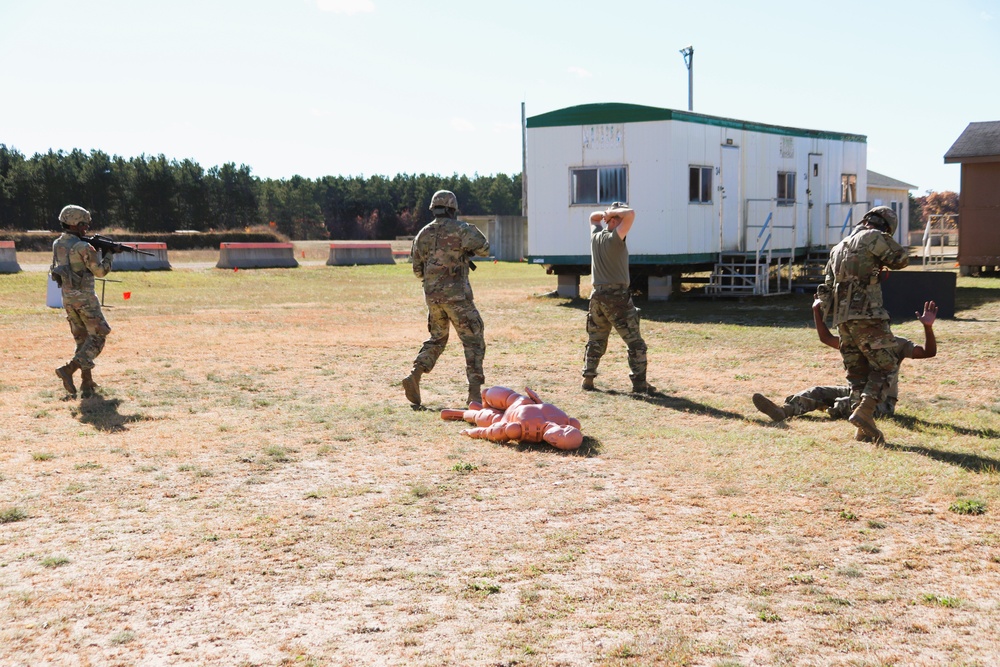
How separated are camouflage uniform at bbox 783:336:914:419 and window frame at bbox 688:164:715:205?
439 inches

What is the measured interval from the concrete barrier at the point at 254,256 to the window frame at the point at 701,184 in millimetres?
17605

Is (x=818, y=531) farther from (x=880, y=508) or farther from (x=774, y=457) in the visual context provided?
(x=774, y=457)

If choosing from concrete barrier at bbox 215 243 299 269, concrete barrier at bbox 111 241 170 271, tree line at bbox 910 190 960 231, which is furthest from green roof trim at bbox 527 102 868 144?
tree line at bbox 910 190 960 231

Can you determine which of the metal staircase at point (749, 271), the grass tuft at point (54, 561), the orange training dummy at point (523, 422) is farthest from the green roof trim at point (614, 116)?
the grass tuft at point (54, 561)

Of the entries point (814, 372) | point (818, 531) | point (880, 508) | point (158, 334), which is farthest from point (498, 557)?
point (158, 334)

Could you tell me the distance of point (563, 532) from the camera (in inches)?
217

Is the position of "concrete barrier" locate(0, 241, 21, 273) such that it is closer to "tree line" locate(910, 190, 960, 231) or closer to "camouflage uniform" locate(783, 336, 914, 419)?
"camouflage uniform" locate(783, 336, 914, 419)

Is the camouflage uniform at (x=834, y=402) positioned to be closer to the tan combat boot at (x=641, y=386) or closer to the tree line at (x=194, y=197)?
the tan combat boot at (x=641, y=386)

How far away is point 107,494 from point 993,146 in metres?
23.8

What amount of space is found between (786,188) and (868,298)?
15644mm

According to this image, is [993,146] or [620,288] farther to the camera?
[993,146]

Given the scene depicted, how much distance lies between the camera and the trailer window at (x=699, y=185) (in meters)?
19.2

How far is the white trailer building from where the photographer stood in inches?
741

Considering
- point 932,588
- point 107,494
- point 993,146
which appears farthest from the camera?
point 993,146
